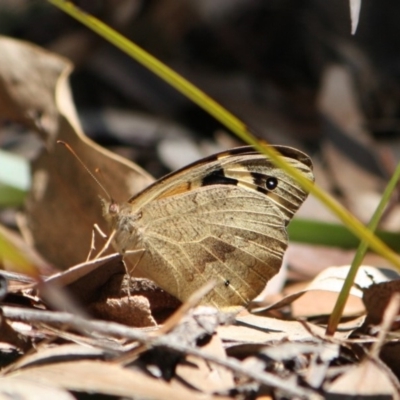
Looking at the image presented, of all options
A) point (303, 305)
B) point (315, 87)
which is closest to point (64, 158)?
point (303, 305)

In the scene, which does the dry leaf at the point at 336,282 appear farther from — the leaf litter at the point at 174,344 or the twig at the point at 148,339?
the twig at the point at 148,339

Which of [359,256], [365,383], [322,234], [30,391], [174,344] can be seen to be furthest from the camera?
[322,234]

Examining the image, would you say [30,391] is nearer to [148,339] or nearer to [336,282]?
[148,339]

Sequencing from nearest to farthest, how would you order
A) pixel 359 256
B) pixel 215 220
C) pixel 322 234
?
1. pixel 359 256
2. pixel 215 220
3. pixel 322 234

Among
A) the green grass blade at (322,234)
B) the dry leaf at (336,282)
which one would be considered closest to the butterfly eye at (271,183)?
the dry leaf at (336,282)

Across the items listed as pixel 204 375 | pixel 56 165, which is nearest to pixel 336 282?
pixel 204 375

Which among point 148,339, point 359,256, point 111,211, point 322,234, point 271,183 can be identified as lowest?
point 148,339

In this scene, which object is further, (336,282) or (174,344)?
(336,282)

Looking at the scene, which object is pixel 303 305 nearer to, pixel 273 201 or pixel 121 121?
pixel 273 201
